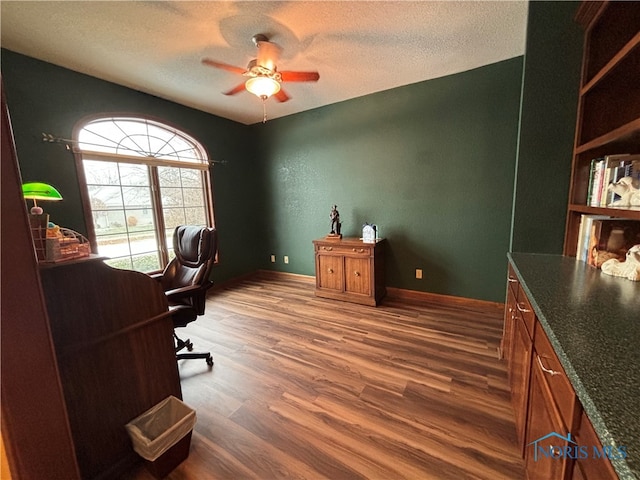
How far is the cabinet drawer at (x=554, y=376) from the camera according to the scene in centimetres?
68

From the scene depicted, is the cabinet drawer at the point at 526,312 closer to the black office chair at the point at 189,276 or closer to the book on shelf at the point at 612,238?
the book on shelf at the point at 612,238

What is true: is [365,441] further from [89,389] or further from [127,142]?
[127,142]

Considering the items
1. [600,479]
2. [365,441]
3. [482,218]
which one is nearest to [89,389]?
[365,441]

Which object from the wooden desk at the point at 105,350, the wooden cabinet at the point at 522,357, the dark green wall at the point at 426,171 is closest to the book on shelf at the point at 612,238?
the wooden cabinet at the point at 522,357

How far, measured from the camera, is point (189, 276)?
2285mm

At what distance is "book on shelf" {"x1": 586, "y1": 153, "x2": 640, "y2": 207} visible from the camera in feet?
4.21

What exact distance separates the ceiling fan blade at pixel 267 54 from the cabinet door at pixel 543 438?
2525 mm

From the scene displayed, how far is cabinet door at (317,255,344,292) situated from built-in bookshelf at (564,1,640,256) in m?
2.15

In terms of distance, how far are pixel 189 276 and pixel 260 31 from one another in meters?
2.07

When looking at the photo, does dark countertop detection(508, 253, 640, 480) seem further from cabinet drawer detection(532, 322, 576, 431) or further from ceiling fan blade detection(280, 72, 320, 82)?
ceiling fan blade detection(280, 72, 320, 82)

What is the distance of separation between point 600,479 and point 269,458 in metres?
1.31

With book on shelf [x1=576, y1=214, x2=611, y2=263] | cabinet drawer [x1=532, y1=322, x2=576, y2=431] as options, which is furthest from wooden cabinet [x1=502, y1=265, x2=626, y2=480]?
book on shelf [x1=576, y1=214, x2=611, y2=263]

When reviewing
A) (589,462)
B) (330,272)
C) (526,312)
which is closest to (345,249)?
(330,272)

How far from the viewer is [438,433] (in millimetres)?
1417
